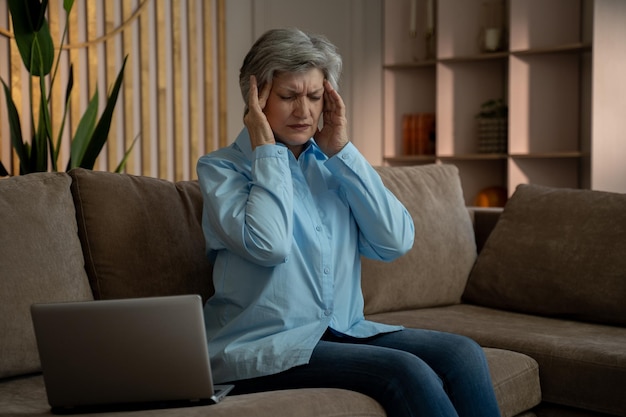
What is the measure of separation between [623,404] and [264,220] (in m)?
0.98

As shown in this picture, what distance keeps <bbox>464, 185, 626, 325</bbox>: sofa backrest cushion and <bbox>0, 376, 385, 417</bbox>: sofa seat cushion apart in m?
1.08

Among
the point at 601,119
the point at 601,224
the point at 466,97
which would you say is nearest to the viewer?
the point at 601,224

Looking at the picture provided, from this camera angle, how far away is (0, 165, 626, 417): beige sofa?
6.34 ft

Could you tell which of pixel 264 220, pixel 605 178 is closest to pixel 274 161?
pixel 264 220

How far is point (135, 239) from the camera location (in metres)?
2.13

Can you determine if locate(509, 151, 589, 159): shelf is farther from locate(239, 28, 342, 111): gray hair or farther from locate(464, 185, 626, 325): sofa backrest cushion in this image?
locate(239, 28, 342, 111): gray hair

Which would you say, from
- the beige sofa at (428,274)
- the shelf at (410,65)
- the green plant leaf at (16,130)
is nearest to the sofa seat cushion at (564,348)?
the beige sofa at (428,274)

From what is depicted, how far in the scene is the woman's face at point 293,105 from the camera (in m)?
2.01

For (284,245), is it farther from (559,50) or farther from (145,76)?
(559,50)

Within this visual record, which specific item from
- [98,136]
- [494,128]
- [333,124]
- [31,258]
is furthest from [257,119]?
[494,128]

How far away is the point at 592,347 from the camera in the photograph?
225 cm

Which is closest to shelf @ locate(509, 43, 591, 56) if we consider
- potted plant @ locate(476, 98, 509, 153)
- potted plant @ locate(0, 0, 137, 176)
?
potted plant @ locate(476, 98, 509, 153)

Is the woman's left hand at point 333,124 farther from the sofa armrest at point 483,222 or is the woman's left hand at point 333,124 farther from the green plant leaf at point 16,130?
the green plant leaf at point 16,130

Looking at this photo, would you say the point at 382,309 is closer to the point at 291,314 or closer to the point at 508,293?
the point at 508,293
